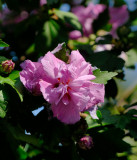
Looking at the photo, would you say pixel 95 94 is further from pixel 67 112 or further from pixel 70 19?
pixel 70 19

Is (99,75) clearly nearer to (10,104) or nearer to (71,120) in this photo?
(71,120)

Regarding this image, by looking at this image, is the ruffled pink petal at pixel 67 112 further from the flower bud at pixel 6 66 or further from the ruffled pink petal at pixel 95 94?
the flower bud at pixel 6 66

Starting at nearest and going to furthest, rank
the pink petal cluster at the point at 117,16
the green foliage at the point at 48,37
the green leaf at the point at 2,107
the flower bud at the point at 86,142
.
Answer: the green leaf at the point at 2,107 → the flower bud at the point at 86,142 → the green foliage at the point at 48,37 → the pink petal cluster at the point at 117,16

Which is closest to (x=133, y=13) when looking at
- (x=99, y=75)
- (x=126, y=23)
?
(x=126, y=23)

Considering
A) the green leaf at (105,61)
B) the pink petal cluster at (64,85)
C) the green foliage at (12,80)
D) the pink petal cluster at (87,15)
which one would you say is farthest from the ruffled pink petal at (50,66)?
the pink petal cluster at (87,15)

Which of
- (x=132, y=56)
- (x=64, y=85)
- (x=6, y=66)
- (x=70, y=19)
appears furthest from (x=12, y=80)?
(x=132, y=56)

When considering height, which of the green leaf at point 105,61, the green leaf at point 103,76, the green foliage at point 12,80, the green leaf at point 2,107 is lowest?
the green leaf at point 105,61

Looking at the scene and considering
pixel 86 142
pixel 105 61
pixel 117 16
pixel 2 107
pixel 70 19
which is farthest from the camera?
pixel 117 16
